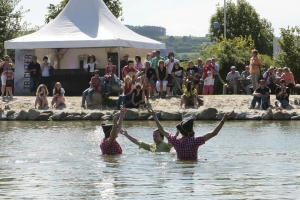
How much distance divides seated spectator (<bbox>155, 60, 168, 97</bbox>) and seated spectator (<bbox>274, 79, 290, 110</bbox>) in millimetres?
4067

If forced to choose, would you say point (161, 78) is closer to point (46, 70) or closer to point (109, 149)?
point (46, 70)

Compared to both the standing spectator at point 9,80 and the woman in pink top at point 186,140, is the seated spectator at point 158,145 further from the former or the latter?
the standing spectator at point 9,80

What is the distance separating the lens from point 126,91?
1211 inches

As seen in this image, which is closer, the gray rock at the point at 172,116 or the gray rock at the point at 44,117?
the gray rock at the point at 172,116

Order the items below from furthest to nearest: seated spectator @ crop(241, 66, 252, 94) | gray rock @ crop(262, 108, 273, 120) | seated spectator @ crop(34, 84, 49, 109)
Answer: seated spectator @ crop(241, 66, 252, 94) → seated spectator @ crop(34, 84, 49, 109) → gray rock @ crop(262, 108, 273, 120)

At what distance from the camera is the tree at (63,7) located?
65.2 meters

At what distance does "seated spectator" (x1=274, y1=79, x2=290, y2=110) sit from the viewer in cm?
3012

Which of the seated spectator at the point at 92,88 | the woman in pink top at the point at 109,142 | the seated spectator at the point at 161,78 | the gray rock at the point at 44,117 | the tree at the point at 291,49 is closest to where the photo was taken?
the woman in pink top at the point at 109,142

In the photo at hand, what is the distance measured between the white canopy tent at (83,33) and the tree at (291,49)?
6638 mm

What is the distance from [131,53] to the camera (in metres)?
39.3

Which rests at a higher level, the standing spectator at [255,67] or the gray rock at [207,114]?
the standing spectator at [255,67]

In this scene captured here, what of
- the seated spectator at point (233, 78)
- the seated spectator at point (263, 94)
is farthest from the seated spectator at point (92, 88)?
the seated spectator at point (263, 94)

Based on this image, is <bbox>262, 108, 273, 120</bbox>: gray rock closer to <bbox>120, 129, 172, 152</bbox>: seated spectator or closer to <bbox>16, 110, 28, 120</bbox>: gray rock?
<bbox>16, 110, 28, 120</bbox>: gray rock

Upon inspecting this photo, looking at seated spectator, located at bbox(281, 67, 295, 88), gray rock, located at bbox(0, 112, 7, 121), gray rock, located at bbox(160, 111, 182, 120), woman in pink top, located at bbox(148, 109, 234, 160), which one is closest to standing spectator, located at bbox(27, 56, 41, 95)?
gray rock, located at bbox(0, 112, 7, 121)
